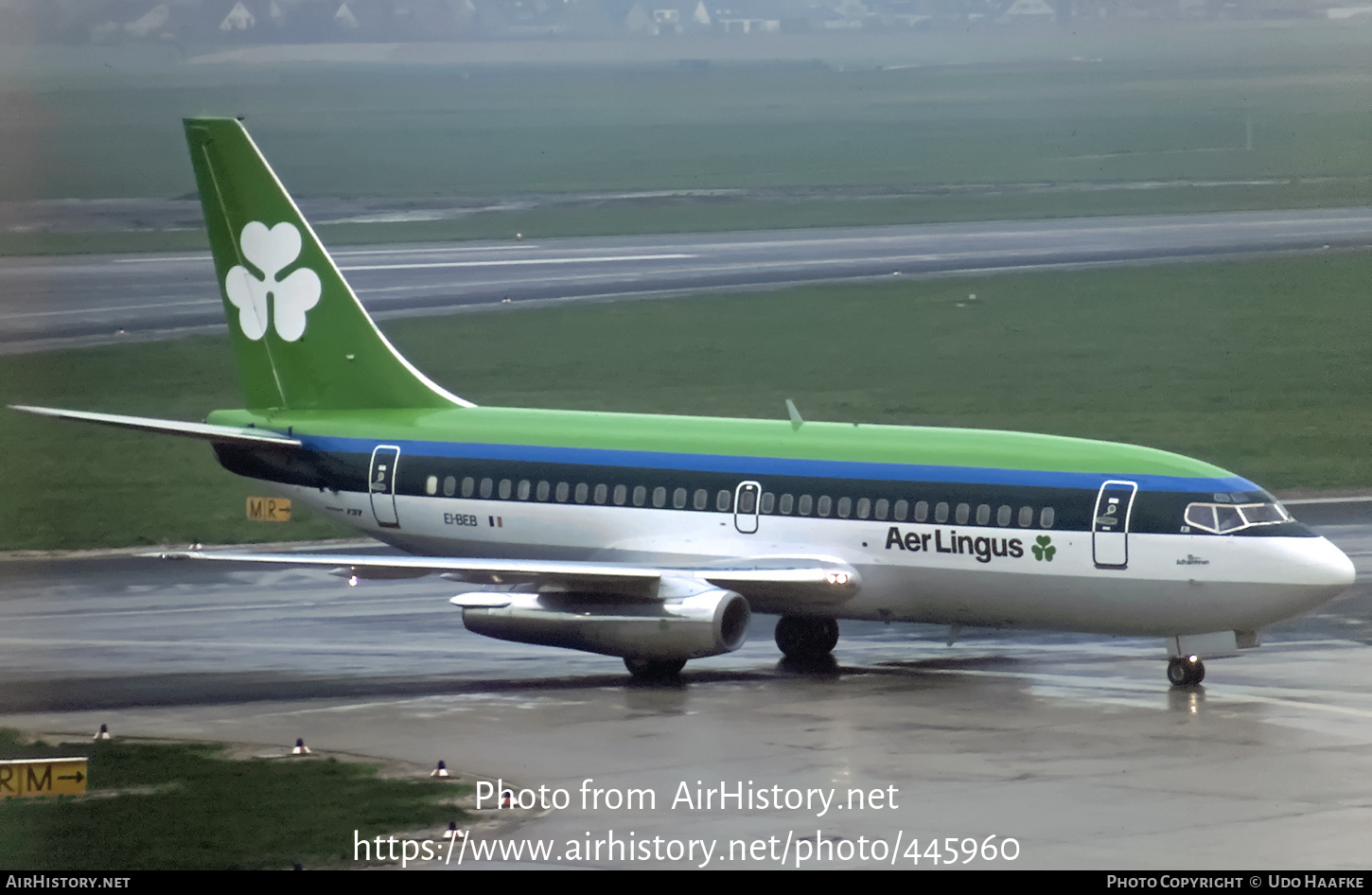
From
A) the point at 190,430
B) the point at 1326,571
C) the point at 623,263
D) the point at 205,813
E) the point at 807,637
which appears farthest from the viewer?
the point at 623,263

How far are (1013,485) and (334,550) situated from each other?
67.4 ft

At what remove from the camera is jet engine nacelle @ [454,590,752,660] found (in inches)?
1522

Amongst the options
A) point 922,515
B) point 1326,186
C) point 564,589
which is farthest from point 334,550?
point 1326,186

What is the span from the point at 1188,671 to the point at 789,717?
23.3ft

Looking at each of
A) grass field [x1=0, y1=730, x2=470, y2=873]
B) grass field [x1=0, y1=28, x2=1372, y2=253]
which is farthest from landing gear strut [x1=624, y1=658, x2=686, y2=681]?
grass field [x1=0, y1=28, x2=1372, y2=253]

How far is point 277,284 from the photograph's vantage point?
1879 inches

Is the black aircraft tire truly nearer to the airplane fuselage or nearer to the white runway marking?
the airplane fuselage

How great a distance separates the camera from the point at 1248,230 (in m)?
119

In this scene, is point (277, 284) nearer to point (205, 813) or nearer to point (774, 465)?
point (774, 465)

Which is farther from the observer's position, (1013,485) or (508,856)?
(1013,485)

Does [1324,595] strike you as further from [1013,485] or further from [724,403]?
[724,403]

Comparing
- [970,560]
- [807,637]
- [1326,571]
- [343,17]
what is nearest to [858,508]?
[970,560]

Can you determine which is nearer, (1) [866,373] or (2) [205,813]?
(2) [205,813]

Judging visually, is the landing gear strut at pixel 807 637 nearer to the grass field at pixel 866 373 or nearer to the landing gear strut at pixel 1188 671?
the landing gear strut at pixel 1188 671
